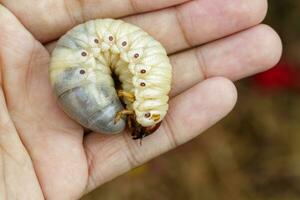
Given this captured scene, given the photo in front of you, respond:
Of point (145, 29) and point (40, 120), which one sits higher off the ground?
point (145, 29)

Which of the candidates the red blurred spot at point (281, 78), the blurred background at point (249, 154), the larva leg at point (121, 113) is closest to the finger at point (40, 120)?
the larva leg at point (121, 113)

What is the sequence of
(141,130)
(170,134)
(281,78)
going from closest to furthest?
(141,130) → (170,134) → (281,78)

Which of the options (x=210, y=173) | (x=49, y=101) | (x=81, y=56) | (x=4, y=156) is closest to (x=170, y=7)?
(x=81, y=56)

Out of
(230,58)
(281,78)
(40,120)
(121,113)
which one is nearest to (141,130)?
(121,113)

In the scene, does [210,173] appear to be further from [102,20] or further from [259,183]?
[102,20]

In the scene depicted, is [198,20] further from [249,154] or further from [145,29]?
[249,154]

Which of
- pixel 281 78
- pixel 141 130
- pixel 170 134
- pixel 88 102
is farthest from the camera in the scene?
pixel 281 78

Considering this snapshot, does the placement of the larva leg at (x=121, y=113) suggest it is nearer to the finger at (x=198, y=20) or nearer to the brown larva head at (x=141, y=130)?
the brown larva head at (x=141, y=130)
